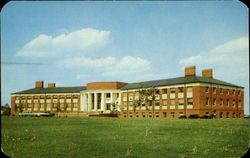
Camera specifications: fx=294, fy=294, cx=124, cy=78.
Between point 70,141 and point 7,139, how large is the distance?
142 inches

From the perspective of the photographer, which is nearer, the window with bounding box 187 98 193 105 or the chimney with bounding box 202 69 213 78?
the chimney with bounding box 202 69 213 78

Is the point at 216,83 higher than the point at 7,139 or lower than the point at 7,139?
higher

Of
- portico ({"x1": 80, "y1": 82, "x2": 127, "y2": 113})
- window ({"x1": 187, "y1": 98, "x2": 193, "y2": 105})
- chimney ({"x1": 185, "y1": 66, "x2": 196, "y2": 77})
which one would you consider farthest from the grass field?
window ({"x1": 187, "y1": 98, "x2": 193, "y2": 105})

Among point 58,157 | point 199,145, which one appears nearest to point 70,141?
point 58,157

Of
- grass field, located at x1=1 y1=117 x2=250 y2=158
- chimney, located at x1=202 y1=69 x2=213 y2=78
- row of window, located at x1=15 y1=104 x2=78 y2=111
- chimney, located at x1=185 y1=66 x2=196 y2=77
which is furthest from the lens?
row of window, located at x1=15 y1=104 x2=78 y2=111

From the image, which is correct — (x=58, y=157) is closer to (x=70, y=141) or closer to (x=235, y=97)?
(x=70, y=141)

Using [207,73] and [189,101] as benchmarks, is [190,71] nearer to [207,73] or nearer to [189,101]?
[207,73]

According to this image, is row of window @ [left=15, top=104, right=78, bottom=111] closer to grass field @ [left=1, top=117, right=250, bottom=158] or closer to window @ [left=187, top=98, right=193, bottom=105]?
window @ [left=187, top=98, right=193, bottom=105]

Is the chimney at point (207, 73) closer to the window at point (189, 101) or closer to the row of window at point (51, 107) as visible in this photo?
the window at point (189, 101)

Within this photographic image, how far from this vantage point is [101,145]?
46.7 ft

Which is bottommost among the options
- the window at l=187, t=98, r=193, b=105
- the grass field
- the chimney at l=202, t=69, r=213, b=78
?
the grass field

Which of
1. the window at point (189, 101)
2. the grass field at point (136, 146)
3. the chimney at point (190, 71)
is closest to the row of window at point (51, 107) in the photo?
the window at point (189, 101)

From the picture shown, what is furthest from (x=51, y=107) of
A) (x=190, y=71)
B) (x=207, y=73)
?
(x=207, y=73)

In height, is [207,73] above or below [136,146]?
above
